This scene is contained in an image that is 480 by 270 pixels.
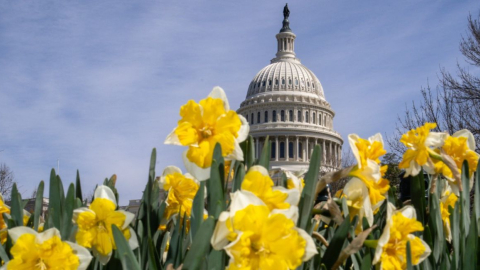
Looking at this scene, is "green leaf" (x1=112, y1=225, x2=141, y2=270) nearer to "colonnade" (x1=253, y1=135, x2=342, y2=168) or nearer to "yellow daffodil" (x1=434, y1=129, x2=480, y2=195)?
"yellow daffodil" (x1=434, y1=129, x2=480, y2=195)

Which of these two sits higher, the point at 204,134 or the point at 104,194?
the point at 204,134

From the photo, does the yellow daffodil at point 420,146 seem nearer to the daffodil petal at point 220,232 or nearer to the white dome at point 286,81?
the daffodil petal at point 220,232

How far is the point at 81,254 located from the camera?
3.92 feet

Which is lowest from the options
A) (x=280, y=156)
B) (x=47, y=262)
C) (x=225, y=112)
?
(x=47, y=262)

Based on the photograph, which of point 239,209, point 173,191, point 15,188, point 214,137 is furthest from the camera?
point 173,191

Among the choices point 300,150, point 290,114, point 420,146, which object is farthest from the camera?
point 290,114

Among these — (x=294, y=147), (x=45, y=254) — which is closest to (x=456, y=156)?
(x=45, y=254)

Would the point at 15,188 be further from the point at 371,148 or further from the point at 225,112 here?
the point at 371,148

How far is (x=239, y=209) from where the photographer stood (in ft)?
3.12

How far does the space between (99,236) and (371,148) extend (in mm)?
595

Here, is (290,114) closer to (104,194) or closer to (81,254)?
(104,194)

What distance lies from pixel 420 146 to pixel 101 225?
0.76m

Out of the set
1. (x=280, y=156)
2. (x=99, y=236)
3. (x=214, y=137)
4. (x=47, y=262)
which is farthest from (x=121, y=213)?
(x=280, y=156)

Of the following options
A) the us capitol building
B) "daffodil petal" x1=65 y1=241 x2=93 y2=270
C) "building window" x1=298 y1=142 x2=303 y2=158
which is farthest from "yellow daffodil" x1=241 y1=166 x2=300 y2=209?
"building window" x1=298 y1=142 x2=303 y2=158
